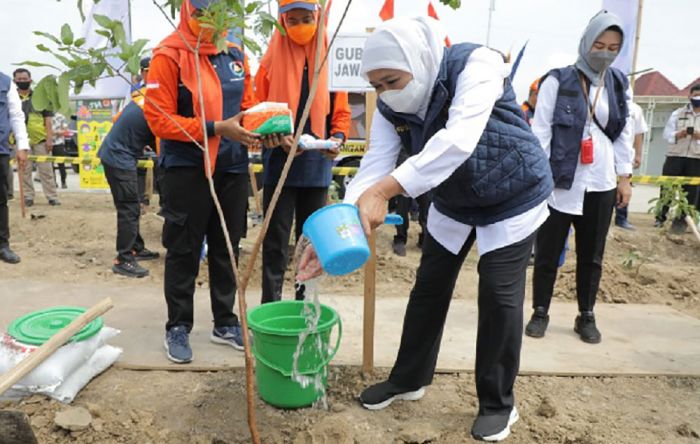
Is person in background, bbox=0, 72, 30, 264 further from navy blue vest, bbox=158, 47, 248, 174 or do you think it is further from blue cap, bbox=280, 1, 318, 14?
blue cap, bbox=280, 1, 318, 14

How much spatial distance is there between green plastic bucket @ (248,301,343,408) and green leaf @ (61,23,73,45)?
4.13 ft

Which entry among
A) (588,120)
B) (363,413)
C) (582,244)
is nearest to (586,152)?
(588,120)

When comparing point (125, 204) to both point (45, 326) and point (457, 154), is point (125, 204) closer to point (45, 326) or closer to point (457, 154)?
point (45, 326)

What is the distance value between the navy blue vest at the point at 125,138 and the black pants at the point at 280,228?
6.37 feet

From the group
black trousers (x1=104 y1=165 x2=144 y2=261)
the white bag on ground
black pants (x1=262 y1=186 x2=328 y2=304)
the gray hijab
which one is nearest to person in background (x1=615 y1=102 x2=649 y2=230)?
the gray hijab

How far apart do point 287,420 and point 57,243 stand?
15.4 feet

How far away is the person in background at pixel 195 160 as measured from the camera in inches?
99.7

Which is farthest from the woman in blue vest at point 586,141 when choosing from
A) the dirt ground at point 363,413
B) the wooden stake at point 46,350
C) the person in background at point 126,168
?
the person in background at point 126,168

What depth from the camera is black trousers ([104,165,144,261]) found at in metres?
4.58

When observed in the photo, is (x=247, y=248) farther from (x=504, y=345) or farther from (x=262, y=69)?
(x=504, y=345)

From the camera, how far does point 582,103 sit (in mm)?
3107

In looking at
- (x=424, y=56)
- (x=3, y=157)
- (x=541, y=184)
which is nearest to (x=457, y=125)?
(x=424, y=56)

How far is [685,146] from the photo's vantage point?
759 cm

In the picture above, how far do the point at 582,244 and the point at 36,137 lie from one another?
739 cm
